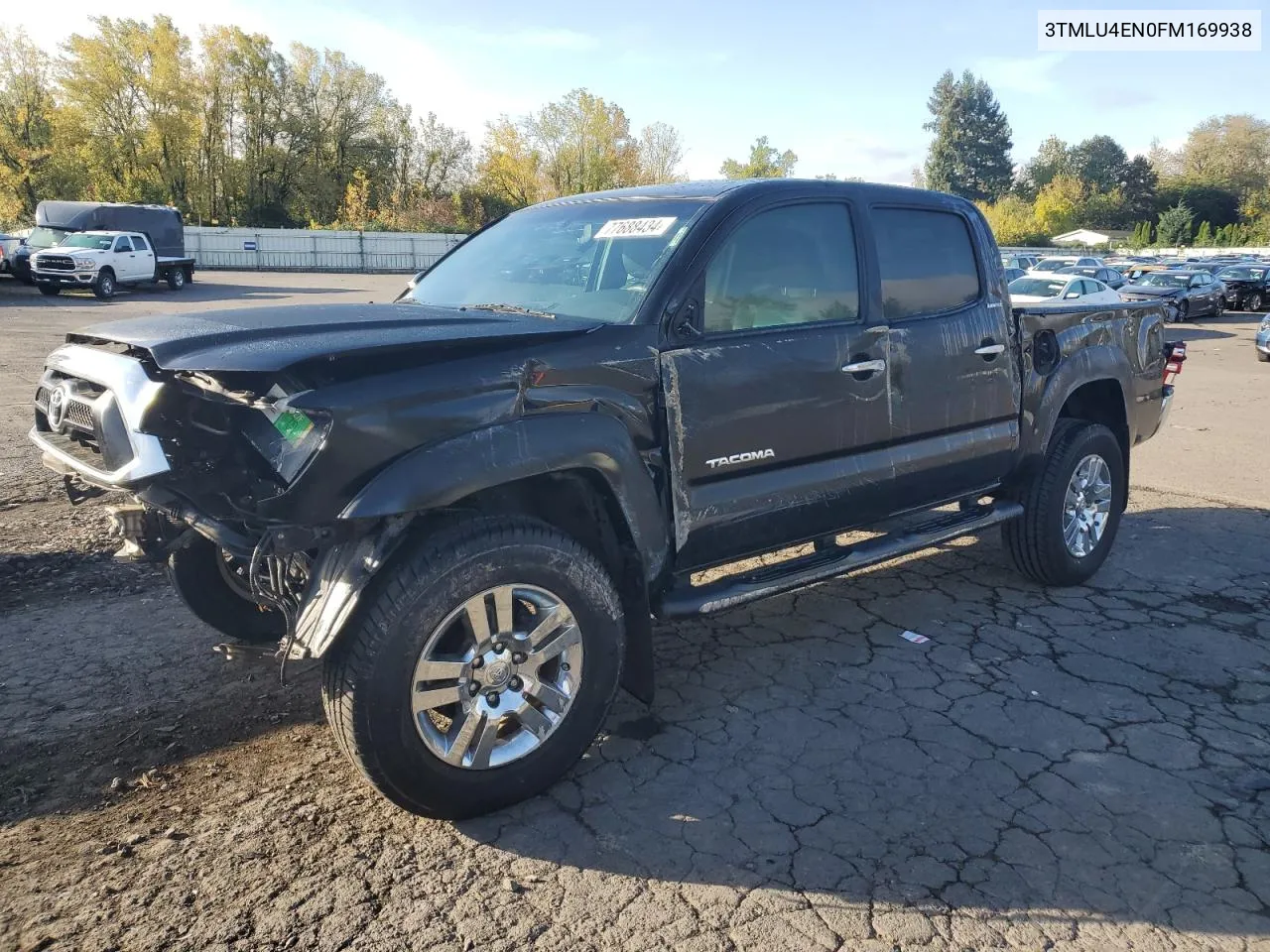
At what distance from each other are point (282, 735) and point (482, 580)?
48.8 inches

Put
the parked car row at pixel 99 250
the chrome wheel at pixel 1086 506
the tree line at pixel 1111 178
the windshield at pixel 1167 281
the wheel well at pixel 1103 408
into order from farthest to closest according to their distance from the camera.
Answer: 1. the tree line at pixel 1111 178
2. the windshield at pixel 1167 281
3. the parked car row at pixel 99 250
4. the wheel well at pixel 1103 408
5. the chrome wheel at pixel 1086 506

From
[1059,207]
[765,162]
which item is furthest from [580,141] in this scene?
[1059,207]

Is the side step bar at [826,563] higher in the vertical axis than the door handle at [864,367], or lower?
lower

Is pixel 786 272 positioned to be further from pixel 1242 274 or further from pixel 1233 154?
pixel 1233 154

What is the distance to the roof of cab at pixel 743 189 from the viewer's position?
3.87 m

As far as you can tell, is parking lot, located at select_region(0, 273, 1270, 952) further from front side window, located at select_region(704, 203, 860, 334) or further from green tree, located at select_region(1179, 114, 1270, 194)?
green tree, located at select_region(1179, 114, 1270, 194)

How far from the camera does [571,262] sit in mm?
3932

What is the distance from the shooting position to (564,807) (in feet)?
10.3

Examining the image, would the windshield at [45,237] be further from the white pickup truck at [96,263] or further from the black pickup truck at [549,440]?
the black pickup truck at [549,440]

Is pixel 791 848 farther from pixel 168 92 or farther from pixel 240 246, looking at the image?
pixel 168 92

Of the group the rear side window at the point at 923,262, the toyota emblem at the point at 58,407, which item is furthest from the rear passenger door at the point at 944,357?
the toyota emblem at the point at 58,407

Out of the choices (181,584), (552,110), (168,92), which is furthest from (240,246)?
(181,584)

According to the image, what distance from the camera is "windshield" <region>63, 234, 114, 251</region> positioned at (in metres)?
26.7

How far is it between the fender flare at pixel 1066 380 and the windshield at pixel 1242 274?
32306 millimetres
